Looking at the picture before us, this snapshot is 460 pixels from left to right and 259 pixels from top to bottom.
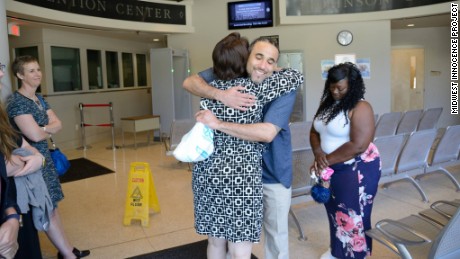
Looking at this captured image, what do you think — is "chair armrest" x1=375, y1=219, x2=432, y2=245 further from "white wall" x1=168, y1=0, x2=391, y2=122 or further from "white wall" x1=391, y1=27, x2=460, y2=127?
"white wall" x1=391, y1=27, x2=460, y2=127

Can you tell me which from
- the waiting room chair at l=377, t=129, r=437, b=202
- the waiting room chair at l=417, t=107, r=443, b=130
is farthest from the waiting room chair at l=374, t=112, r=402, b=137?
the waiting room chair at l=377, t=129, r=437, b=202

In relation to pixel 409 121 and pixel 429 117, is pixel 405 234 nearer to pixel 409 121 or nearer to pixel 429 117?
pixel 409 121

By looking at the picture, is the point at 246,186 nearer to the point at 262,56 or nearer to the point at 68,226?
the point at 262,56

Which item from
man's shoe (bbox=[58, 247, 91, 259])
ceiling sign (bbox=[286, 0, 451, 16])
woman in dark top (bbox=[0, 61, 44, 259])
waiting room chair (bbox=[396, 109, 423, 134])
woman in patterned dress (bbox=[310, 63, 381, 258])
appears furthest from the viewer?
ceiling sign (bbox=[286, 0, 451, 16])

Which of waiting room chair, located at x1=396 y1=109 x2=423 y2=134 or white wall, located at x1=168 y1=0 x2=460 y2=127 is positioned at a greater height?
white wall, located at x1=168 y1=0 x2=460 y2=127

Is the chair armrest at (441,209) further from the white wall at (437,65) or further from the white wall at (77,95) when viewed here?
the white wall at (437,65)

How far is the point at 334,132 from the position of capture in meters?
2.43

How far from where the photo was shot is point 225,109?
5.42 ft

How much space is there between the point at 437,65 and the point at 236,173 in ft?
31.6

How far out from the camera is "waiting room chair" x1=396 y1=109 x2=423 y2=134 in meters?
5.61

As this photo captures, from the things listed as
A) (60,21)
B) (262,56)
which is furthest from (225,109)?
(60,21)

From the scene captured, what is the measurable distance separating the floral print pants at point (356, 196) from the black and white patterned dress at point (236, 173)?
913mm

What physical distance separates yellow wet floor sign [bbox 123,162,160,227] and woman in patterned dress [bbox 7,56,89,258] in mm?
777

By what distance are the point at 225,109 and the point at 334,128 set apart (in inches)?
40.8
